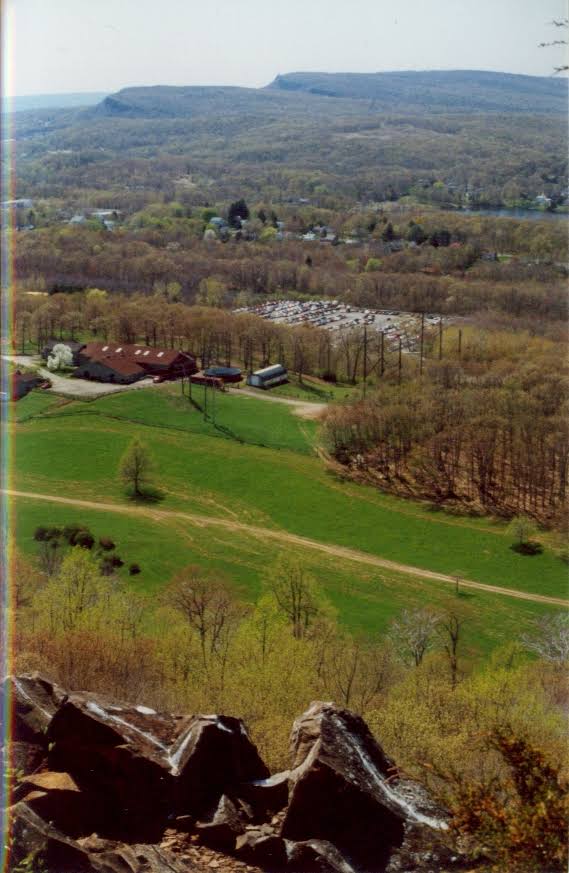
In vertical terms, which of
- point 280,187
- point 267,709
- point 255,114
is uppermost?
point 255,114

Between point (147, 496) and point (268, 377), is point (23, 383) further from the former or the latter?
point (147, 496)

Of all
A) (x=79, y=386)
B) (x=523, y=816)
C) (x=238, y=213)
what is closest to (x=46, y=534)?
(x=79, y=386)

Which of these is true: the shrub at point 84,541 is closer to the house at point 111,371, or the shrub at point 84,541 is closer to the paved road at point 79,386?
the paved road at point 79,386

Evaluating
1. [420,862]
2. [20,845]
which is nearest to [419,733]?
[420,862]

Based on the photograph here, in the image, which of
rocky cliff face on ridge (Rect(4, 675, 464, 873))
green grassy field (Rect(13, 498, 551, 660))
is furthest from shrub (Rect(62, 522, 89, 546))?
rocky cliff face on ridge (Rect(4, 675, 464, 873))

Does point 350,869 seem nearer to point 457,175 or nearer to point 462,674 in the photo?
point 462,674

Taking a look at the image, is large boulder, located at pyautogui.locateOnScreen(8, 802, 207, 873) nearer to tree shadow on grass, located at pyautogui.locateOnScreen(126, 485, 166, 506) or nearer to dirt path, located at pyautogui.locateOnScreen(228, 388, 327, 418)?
tree shadow on grass, located at pyautogui.locateOnScreen(126, 485, 166, 506)
